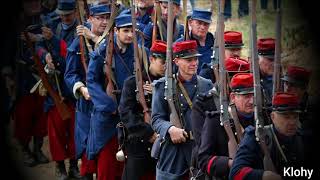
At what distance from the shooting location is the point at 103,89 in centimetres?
916

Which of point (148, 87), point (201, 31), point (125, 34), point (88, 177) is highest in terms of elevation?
point (125, 34)

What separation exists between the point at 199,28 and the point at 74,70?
4.66ft

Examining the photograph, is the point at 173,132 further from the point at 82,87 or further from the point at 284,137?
the point at 82,87

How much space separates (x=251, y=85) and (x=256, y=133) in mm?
618

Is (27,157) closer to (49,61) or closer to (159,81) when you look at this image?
(49,61)

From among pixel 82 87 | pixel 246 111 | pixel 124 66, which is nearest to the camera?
pixel 246 111

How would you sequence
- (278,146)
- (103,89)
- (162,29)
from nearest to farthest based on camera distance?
1. (278,146)
2. (103,89)
3. (162,29)

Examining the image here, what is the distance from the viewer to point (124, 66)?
9.12 m

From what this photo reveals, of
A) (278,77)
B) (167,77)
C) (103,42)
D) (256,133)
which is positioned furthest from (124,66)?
(256,133)

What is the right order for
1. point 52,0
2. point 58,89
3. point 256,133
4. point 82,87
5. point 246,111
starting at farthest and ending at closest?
point 52,0 < point 58,89 < point 82,87 < point 246,111 < point 256,133

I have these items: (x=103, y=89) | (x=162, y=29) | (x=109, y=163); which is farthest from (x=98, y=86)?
(x=162, y=29)

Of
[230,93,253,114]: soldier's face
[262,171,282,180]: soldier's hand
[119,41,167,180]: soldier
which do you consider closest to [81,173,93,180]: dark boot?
[119,41,167,180]: soldier

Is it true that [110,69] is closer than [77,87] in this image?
Yes

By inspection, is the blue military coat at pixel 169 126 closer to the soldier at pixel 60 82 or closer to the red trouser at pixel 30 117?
the soldier at pixel 60 82
